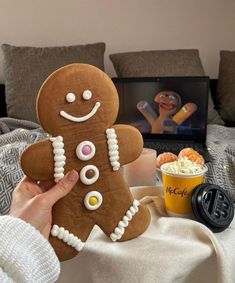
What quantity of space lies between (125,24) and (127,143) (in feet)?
6.01

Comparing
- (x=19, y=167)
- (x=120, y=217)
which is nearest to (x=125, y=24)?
(x=19, y=167)

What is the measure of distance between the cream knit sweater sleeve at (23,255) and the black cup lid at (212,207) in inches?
12.1

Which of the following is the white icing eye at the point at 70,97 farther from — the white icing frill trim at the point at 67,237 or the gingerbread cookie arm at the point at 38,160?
the white icing frill trim at the point at 67,237

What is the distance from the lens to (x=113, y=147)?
68 cm

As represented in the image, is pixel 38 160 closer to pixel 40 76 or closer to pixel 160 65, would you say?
pixel 40 76

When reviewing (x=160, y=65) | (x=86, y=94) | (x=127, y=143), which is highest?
(x=86, y=94)

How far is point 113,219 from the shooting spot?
691mm

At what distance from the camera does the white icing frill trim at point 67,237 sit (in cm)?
65

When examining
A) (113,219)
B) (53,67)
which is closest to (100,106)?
(113,219)

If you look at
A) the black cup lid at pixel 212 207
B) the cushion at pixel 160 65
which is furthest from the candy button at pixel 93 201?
the cushion at pixel 160 65

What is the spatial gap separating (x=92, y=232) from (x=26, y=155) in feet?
0.76

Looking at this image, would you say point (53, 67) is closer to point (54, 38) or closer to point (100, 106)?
point (54, 38)

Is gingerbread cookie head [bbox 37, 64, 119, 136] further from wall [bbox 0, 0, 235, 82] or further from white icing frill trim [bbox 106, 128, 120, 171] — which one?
wall [bbox 0, 0, 235, 82]

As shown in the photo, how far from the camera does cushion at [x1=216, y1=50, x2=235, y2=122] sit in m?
2.18
